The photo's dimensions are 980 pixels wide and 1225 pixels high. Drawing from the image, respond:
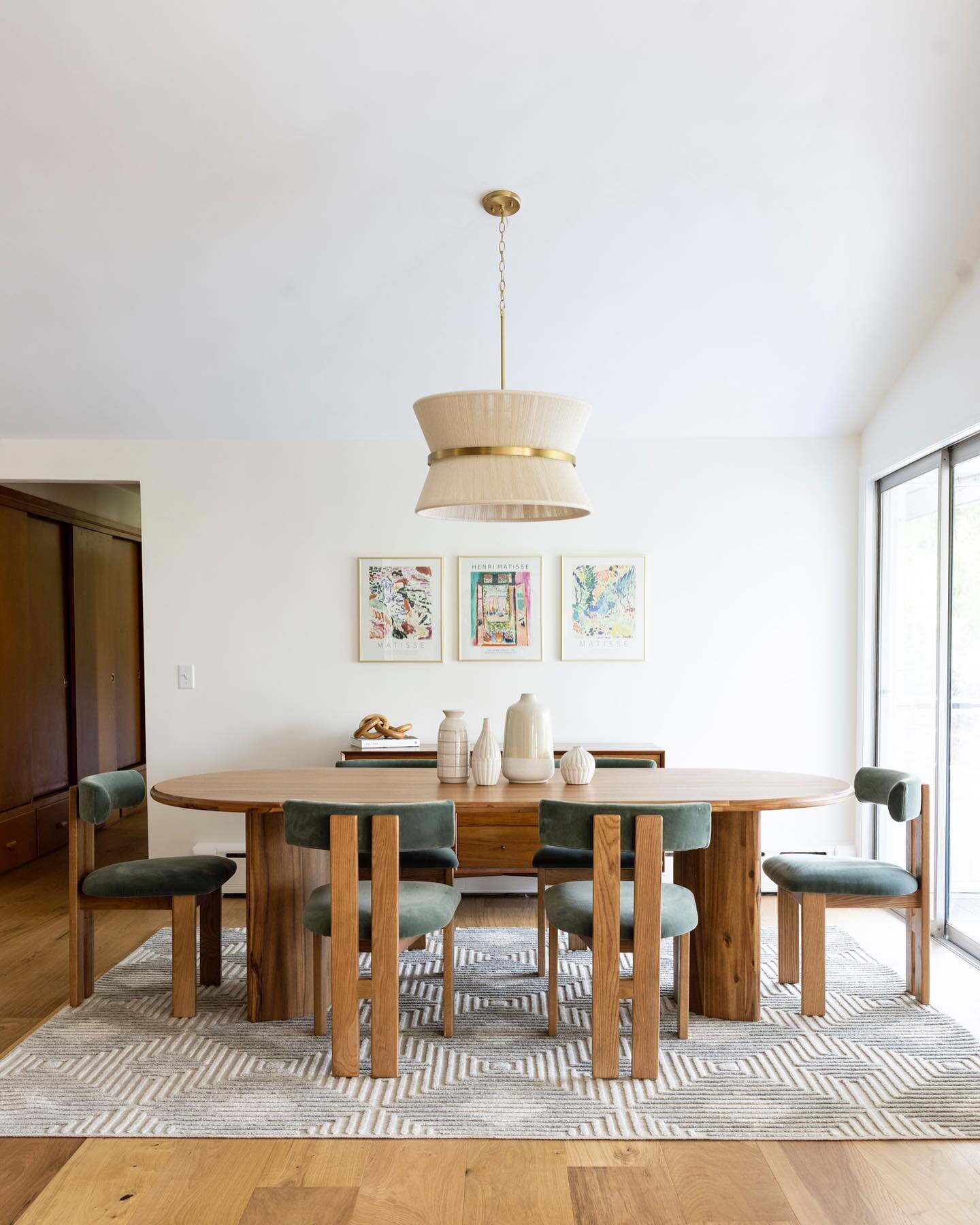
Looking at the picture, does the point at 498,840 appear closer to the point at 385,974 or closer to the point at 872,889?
the point at 385,974

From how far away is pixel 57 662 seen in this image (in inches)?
230

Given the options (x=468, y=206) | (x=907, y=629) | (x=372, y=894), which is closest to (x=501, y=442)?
(x=468, y=206)

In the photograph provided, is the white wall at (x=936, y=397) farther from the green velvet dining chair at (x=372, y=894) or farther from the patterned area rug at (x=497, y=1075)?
the green velvet dining chair at (x=372, y=894)

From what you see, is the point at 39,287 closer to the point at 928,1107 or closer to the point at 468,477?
the point at 468,477

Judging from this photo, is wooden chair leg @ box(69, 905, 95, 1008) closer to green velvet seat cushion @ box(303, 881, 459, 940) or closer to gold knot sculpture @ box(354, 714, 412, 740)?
green velvet seat cushion @ box(303, 881, 459, 940)

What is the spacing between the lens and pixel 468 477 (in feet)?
8.41

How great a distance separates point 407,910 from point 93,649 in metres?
4.38

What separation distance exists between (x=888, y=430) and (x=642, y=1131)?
313 cm

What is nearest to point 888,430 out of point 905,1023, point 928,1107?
point 905,1023

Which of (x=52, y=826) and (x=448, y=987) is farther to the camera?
(x=52, y=826)

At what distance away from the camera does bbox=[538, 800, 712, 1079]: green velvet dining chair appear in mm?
2607

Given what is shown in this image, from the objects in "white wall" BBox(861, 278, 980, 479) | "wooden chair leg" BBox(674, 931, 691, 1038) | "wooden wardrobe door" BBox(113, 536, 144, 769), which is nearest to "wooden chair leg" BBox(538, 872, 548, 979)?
"wooden chair leg" BBox(674, 931, 691, 1038)

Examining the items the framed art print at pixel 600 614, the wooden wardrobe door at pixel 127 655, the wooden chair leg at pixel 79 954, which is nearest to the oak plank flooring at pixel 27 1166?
the wooden chair leg at pixel 79 954

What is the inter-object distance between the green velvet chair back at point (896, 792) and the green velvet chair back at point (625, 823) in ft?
2.84
